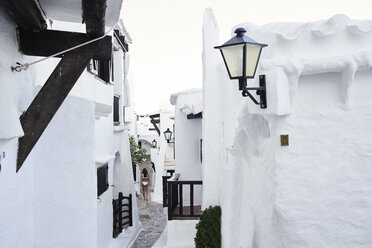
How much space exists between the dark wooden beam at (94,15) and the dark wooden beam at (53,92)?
0.90 ft

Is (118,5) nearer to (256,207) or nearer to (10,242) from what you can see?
(10,242)

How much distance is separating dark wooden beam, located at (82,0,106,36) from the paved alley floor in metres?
9.70

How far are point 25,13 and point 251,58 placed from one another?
2335 millimetres

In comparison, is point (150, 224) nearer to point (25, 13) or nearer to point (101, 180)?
point (101, 180)

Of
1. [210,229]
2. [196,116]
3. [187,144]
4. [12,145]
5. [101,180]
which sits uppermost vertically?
[196,116]

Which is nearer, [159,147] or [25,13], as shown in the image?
[25,13]

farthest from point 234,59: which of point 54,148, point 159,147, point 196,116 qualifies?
point 159,147

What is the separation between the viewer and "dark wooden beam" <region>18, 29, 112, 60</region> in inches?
138

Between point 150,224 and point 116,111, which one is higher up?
point 116,111

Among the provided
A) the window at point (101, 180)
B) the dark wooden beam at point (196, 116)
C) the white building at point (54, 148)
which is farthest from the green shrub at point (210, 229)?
the dark wooden beam at point (196, 116)

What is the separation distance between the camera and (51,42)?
352 cm

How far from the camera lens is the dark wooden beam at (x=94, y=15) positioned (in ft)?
9.45

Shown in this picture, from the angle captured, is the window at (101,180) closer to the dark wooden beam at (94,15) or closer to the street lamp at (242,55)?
the dark wooden beam at (94,15)

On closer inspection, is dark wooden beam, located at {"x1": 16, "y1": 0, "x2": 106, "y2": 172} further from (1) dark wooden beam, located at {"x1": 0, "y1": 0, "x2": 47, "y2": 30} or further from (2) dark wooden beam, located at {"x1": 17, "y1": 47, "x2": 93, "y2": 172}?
(1) dark wooden beam, located at {"x1": 0, "y1": 0, "x2": 47, "y2": 30}
